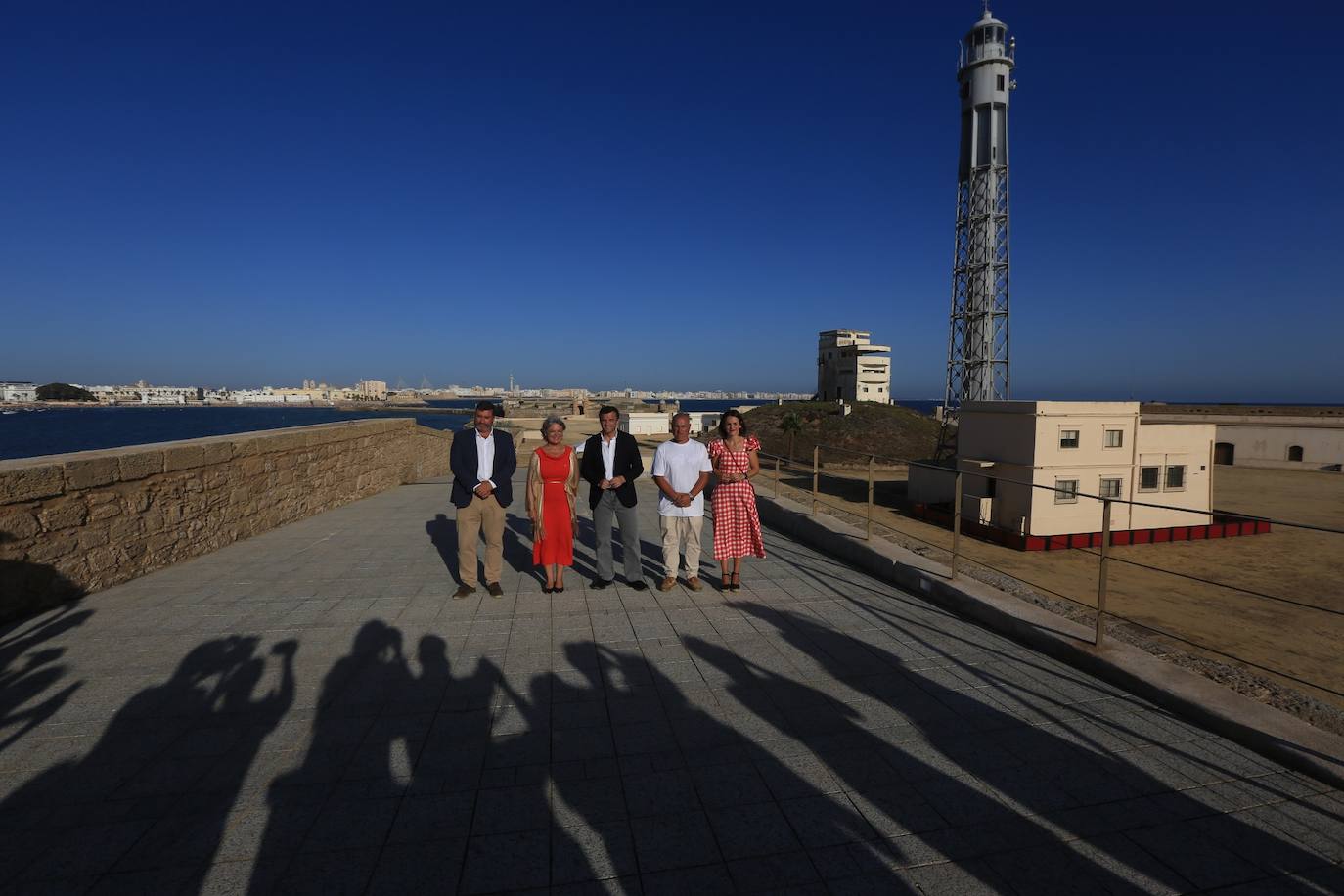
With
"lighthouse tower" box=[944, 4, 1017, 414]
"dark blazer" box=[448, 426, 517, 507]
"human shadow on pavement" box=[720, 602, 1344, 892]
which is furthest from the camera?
"lighthouse tower" box=[944, 4, 1017, 414]

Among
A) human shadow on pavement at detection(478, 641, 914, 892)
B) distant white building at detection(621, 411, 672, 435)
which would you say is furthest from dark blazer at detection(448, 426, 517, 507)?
distant white building at detection(621, 411, 672, 435)

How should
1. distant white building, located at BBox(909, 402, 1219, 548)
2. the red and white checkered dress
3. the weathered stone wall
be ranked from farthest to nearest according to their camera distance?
distant white building, located at BBox(909, 402, 1219, 548) → the red and white checkered dress → the weathered stone wall

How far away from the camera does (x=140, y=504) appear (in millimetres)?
5617

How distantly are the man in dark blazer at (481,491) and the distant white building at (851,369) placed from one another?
5529cm

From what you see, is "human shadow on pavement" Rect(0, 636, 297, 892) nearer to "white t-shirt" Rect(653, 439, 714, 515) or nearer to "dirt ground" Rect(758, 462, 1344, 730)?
"white t-shirt" Rect(653, 439, 714, 515)

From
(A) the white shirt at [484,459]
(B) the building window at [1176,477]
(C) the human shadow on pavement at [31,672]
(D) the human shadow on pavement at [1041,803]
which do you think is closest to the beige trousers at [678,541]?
(A) the white shirt at [484,459]

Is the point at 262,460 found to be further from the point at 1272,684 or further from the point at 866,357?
the point at 866,357

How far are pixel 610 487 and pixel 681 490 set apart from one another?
58 centimetres

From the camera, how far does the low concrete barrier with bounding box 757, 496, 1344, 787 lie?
277cm

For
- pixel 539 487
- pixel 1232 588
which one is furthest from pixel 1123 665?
pixel 539 487

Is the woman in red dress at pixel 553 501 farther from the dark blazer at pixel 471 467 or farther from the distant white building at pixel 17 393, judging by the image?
the distant white building at pixel 17 393

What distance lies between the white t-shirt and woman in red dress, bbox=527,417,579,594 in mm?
736

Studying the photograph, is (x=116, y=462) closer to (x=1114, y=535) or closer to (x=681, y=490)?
(x=681, y=490)

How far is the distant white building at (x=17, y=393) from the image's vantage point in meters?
146
